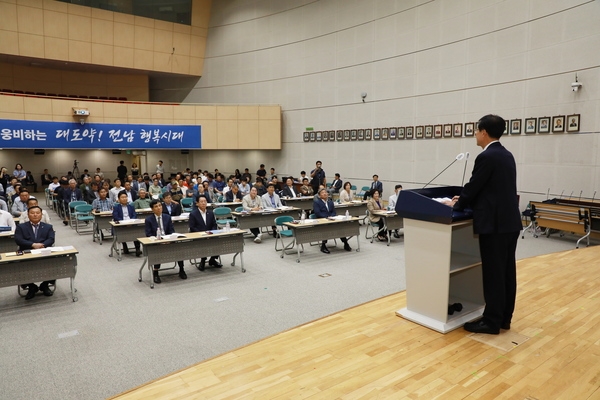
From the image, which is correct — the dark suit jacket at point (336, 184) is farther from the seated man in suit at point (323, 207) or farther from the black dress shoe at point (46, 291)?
the black dress shoe at point (46, 291)

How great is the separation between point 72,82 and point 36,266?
1961 cm

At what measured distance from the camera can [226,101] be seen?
21.4m

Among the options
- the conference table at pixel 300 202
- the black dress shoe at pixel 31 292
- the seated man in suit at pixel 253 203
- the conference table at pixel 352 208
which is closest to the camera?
the black dress shoe at pixel 31 292

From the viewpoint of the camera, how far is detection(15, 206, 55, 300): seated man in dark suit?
20.4 ft

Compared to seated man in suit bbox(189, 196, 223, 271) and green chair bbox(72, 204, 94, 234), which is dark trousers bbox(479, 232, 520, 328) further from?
green chair bbox(72, 204, 94, 234)

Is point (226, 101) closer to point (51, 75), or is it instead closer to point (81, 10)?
Answer: point (81, 10)

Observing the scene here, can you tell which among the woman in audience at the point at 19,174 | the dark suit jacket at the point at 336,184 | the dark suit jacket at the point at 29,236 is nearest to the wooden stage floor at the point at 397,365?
the dark suit jacket at the point at 29,236

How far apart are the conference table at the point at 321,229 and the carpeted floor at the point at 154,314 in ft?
1.36

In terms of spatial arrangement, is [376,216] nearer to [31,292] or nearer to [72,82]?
[31,292]

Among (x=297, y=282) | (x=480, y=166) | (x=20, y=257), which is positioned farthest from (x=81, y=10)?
(x=480, y=166)

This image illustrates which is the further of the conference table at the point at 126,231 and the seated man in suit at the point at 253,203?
the seated man in suit at the point at 253,203

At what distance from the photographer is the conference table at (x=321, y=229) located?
325 inches

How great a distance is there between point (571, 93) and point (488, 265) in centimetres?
900

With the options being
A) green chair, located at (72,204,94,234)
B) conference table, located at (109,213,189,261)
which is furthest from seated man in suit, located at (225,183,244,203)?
conference table, located at (109,213,189,261)
